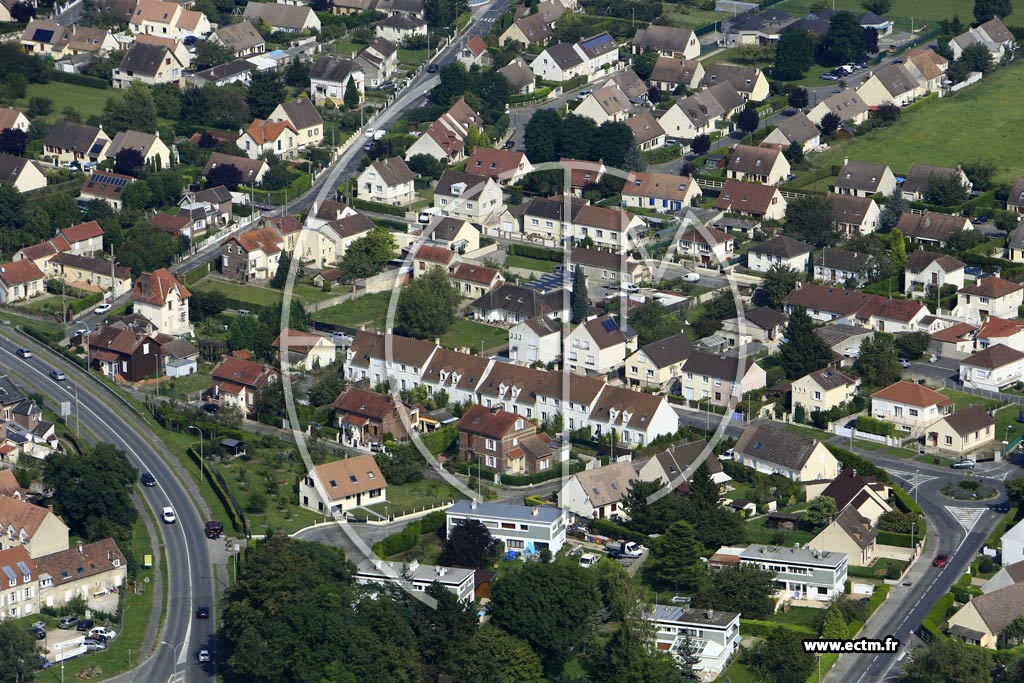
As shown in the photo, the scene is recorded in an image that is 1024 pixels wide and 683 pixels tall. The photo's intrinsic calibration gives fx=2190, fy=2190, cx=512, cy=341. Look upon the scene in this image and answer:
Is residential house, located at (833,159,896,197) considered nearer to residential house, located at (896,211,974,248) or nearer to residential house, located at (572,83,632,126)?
residential house, located at (896,211,974,248)

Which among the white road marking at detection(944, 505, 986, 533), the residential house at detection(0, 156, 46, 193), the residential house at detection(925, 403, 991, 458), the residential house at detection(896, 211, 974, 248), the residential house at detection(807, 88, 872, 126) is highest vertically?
the residential house at detection(0, 156, 46, 193)

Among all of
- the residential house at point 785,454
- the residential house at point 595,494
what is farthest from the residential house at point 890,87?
the residential house at point 595,494

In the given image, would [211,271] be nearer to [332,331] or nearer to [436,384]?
[332,331]

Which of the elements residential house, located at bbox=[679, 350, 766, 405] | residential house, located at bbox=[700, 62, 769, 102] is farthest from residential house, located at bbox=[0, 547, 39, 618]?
residential house, located at bbox=[700, 62, 769, 102]

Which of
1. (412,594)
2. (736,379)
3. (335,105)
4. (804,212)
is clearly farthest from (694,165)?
(412,594)

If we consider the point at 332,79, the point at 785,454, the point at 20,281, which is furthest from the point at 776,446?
the point at 332,79

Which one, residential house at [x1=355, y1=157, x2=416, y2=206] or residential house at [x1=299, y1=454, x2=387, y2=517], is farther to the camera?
residential house at [x1=355, y1=157, x2=416, y2=206]

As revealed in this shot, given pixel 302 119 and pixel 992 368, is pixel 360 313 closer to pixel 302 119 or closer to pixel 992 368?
pixel 302 119
